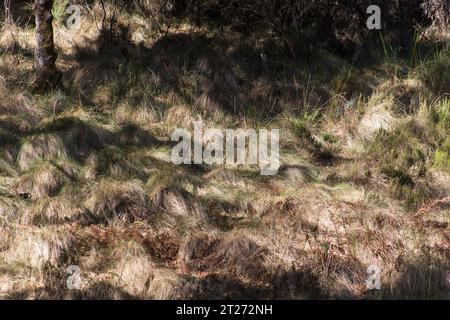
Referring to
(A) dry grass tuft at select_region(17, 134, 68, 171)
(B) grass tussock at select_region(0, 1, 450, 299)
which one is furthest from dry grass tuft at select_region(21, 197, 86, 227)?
(A) dry grass tuft at select_region(17, 134, 68, 171)

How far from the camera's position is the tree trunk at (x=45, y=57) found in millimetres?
8312

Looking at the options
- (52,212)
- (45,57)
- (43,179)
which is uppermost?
(45,57)

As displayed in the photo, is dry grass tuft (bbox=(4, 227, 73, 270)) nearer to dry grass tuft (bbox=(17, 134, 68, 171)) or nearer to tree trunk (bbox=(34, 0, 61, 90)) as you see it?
dry grass tuft (bbox=(17, 134, 68, 171))

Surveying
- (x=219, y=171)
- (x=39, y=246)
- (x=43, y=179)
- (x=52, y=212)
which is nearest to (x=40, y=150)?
(x=43, y=179)

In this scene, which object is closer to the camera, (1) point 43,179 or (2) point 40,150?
(1) point 43,179

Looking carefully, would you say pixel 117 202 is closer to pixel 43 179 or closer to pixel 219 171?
pixel 43 179

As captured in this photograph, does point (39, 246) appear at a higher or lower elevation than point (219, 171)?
lower

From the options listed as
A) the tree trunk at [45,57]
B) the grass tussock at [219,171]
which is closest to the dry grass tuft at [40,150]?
the grass tussock at [219,171]

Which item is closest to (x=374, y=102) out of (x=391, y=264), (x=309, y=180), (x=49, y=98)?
(x=309, y=180)

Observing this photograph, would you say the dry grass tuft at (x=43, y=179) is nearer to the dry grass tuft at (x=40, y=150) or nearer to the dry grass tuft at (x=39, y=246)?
the dry grass tuft at (x=40, y=150)

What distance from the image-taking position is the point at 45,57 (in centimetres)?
840

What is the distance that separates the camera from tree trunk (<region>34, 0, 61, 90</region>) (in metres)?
8.31
